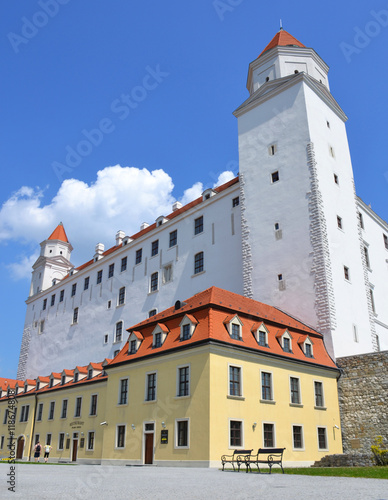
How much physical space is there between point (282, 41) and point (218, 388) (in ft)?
99.0

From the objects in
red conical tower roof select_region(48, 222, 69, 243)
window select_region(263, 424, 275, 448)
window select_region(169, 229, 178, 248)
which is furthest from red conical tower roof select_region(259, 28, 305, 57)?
red conical tower roof select_region(48, 222, 69, 243)

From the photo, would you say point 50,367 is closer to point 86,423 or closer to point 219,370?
point 86,423

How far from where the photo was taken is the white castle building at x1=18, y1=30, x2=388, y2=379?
30359 mm

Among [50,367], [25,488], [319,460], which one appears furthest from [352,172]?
[50,367]

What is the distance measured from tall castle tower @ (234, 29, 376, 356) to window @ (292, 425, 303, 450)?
221 inches

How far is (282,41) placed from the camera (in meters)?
38.7

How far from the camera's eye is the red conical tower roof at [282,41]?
126 ft

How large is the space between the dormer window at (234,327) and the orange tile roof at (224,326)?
190mm

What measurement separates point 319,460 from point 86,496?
17782 millimetres

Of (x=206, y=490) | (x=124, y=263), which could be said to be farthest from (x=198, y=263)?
(x=206, y=490)

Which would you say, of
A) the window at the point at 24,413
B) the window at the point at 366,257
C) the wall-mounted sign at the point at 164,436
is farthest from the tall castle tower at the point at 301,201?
the window at the point at 24,413

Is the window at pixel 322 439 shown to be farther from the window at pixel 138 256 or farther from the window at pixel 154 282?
the window at pixel 138 256

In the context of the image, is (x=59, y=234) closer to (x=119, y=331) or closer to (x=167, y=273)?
(x=119, y=331)

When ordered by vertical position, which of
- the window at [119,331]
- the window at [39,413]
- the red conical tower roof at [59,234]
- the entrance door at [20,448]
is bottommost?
the entrance door at [20,448]
